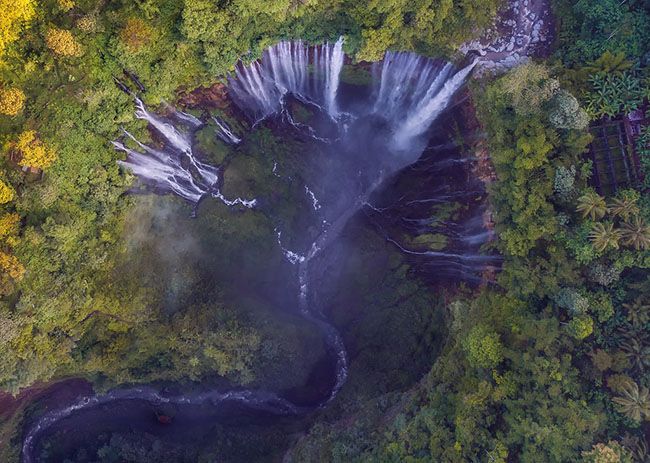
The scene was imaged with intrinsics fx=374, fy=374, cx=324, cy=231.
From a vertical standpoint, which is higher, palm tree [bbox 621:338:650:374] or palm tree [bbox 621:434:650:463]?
palm tree [bbox 621:338:650:374]

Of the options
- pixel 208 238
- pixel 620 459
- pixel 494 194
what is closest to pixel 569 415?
pixel 620 459

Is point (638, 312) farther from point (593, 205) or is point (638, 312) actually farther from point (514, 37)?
point (514, 37)

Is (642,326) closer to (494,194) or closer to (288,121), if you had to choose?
(494,194)


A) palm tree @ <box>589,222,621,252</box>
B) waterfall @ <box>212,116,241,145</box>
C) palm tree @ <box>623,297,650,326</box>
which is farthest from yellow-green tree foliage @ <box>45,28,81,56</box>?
palm tree @ <box>623,297,650,326</box>

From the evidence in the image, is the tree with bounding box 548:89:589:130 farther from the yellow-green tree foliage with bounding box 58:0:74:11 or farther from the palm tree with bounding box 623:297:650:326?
the yellow-green tree foliage with bounding box 58:0:74:11

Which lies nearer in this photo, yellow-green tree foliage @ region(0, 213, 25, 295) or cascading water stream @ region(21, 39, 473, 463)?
yellow-green tree foliage @ region(0, 213, 25, 295)

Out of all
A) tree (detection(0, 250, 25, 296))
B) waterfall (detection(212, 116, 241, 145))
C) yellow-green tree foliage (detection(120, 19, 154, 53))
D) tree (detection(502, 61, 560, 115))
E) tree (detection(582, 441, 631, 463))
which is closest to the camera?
tree (detection(582, 441, 631, 463))
